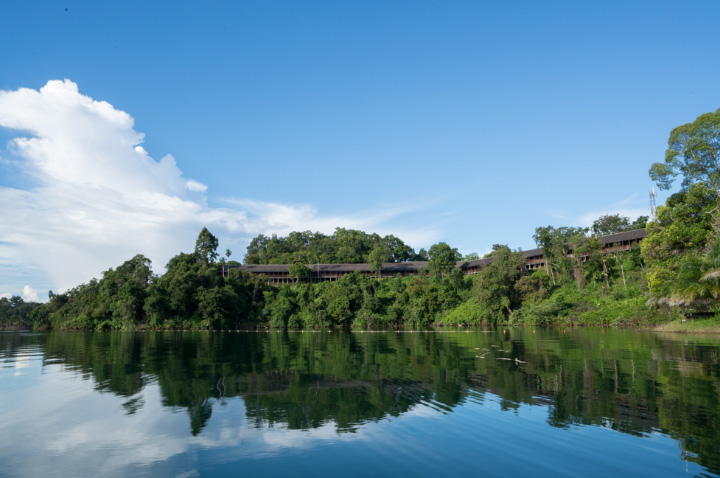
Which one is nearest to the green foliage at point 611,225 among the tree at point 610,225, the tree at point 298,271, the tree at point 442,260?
the tree at point 610,225

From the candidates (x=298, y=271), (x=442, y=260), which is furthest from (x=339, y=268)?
(x=442, y=260)

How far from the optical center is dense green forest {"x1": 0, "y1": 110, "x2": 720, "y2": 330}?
120 ft

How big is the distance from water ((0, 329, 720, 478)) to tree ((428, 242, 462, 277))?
198 feet

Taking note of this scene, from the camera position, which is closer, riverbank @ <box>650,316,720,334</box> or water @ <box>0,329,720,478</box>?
water @ <box>0,329,720,478</box>

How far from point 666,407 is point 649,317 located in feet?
136

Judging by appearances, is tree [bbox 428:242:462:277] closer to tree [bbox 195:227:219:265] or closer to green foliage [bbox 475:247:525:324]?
green foliage [bbox 475:247:525:324]

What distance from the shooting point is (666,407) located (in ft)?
35.1

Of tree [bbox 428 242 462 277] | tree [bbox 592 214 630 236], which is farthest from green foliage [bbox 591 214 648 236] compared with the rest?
tree [bbox 428 242 462 277]

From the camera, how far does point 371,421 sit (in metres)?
10.1

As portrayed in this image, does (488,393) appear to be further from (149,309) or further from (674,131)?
(149,309)

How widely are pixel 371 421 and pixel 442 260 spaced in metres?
71.0

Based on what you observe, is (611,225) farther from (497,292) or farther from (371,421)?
(371,421)

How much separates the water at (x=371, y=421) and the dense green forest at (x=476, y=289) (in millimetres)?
25677

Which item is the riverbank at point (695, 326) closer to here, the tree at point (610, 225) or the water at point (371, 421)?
the water at point (371, 421)
